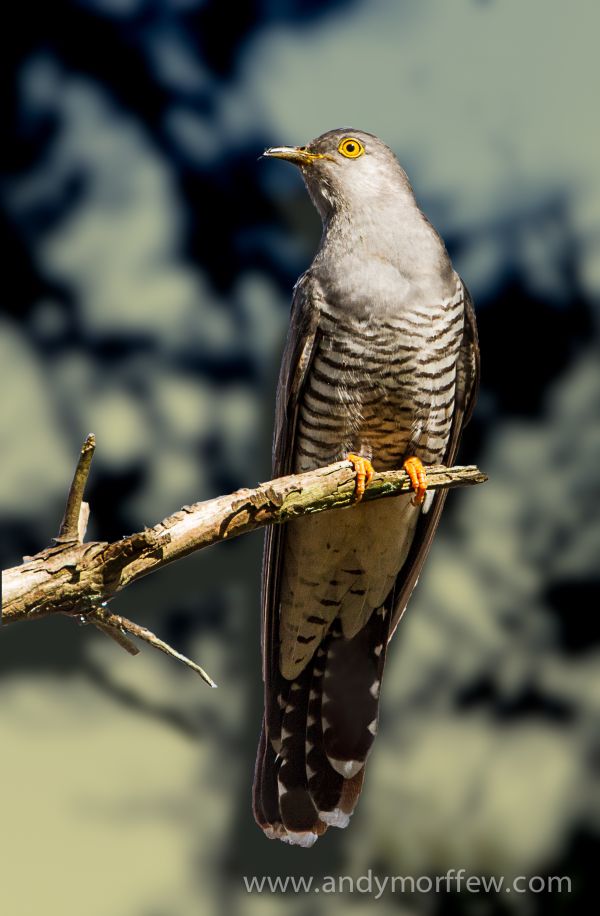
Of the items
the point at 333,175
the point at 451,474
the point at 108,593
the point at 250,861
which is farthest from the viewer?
the point at 250,861

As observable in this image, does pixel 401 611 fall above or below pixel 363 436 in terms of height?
below

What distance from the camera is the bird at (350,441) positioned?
2.21m

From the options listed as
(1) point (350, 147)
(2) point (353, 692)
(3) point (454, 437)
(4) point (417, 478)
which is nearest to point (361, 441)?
(4) point (417, 478)

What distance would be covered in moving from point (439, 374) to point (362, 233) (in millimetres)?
392

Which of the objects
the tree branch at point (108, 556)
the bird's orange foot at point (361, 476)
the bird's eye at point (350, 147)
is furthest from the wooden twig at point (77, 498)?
the bird's eye at point (350, 147)

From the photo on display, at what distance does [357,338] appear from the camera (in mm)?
2195

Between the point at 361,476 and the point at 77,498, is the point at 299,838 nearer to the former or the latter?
the point at 361,476

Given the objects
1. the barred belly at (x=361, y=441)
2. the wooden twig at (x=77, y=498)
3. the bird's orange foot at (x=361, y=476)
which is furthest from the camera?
the barred belly at (x=361, y=441)

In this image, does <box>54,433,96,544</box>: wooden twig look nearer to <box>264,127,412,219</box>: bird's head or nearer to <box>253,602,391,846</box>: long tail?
<box>253,602,391,846</box>: long tail

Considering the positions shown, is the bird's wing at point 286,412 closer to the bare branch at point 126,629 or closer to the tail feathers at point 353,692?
the tail feathers at point 353,692

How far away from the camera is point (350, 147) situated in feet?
8.11

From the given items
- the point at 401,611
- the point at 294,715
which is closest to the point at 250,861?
the point at 294,715

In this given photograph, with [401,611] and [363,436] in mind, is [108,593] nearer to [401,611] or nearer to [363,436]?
[363,436]

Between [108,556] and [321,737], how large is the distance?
40.3 inches
